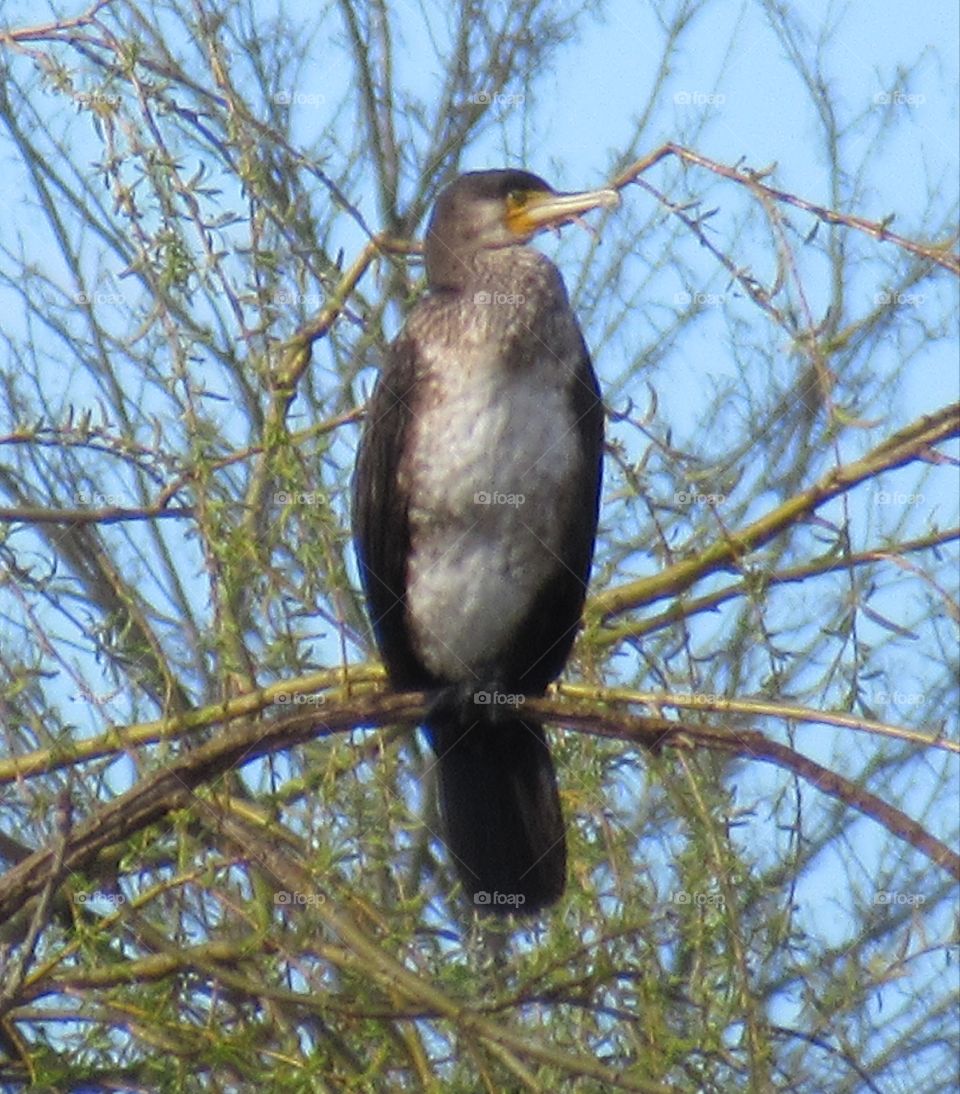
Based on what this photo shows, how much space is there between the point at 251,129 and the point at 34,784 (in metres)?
0.87

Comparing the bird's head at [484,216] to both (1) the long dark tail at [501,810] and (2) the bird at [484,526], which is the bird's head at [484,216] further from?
(1) the long dark tail at [501,810]

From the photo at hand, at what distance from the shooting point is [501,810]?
10.5ft

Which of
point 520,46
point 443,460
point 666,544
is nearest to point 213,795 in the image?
point 666,544

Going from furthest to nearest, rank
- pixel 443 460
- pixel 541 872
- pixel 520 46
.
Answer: pixel 520 46 < pixel 443 460 < pixel 541 872

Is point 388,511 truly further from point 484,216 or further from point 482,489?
point 484,216

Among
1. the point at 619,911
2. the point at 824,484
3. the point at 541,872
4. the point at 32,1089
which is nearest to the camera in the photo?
the point at 32,1089

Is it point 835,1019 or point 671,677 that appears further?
point 671,677

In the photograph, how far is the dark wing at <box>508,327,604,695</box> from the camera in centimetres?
339

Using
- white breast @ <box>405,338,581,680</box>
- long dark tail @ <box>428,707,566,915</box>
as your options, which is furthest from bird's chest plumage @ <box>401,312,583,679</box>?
long dark tail @ <box>428,707,566,915</box>

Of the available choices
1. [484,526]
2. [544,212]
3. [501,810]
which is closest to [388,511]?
[484,526]

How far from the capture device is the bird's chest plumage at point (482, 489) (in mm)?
3268

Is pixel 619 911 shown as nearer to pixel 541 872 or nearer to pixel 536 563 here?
pixel 541 872

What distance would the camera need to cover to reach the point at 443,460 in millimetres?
3268

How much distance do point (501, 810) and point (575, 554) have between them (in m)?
0.44
